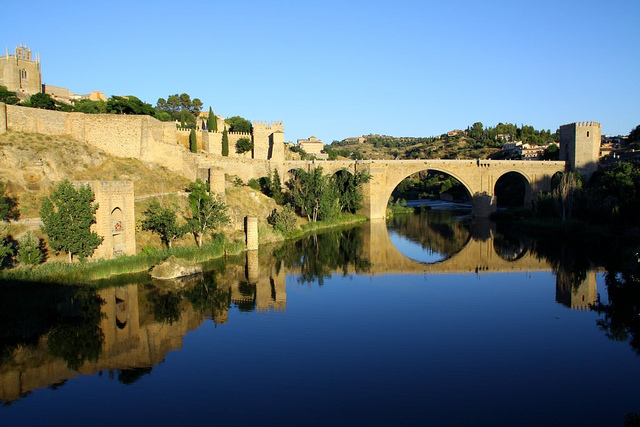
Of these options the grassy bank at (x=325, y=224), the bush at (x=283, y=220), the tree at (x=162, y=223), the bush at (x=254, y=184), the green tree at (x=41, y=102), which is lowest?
the grassy bank at (x=325, y=224)

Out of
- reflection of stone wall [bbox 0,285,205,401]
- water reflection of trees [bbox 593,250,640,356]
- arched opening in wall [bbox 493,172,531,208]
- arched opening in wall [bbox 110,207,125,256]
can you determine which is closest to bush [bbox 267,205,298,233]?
arched opening in wall [bbox 110,207,125,256]

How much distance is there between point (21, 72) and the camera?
1457 inches

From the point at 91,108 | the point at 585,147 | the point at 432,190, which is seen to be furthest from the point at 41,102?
the point at 432,190

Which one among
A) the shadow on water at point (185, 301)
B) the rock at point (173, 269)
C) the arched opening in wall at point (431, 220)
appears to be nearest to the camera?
the shadow on water at point (185, 301)

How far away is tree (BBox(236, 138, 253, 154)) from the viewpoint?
3928 cm

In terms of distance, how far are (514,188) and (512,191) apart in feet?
1.07

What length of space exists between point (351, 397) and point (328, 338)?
123 inches

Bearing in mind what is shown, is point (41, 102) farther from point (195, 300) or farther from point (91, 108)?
point (195, 300)

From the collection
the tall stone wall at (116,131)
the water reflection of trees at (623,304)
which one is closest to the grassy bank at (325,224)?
the tall stone wall at (116,131)

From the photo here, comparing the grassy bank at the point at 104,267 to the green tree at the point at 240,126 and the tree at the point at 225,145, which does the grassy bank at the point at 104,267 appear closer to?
the tree at the point at 225,145

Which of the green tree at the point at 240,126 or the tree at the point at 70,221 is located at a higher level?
the green tree at the point at 240,126

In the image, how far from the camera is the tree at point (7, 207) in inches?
643

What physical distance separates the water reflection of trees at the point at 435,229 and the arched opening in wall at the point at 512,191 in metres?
4.79

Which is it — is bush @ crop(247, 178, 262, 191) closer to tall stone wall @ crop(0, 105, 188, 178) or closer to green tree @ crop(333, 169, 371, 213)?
tall stone wall @ crop(0, 105, 188, 178)
